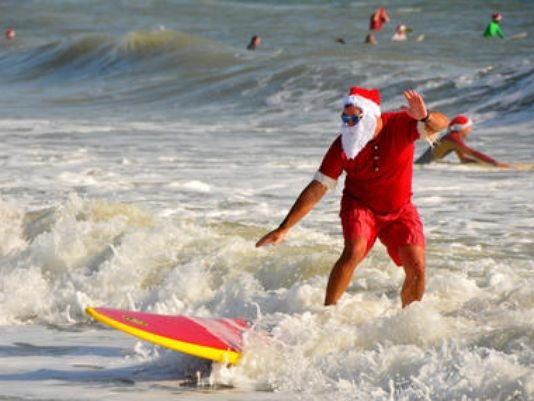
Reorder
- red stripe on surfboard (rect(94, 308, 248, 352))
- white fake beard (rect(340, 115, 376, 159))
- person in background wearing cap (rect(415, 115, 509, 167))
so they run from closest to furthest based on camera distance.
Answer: red stripe on surfboard (rect(94, 308, 248, 352))
white fake beard (rect(340, 115, 376, 159))
person in background wearing cap (rect(415, 115, 509, 167))

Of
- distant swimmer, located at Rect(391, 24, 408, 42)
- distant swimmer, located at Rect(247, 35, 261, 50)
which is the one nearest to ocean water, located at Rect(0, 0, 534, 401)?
distant swimmer, located at Rect(247, 35, 261, 50)

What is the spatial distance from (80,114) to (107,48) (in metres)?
11.5

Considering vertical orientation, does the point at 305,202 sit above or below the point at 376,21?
below

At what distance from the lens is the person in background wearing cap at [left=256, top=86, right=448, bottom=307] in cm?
656

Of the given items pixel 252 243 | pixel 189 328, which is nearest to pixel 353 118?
pixel 189 328

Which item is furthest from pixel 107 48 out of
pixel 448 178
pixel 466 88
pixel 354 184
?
pixel 354 184

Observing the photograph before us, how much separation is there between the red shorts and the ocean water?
14.2 inches

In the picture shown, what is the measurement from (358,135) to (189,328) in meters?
1.22

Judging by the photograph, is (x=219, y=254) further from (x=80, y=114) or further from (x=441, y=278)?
(x=80, y=114)

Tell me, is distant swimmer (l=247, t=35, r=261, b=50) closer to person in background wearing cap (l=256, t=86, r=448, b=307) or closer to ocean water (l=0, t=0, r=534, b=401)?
ocean water (l=0, t=0, r=534, b=401)

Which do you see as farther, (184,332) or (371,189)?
(371,189)

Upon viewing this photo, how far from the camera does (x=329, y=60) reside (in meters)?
27.5

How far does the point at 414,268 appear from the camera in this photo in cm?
664

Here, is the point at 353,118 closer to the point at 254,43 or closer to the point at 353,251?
the point at 353,251
